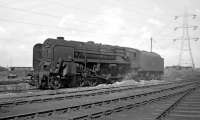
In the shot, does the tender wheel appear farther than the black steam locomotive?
No

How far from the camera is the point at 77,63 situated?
78.3ft

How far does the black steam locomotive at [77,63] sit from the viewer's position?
22094mm

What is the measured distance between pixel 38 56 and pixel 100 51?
5.92 m

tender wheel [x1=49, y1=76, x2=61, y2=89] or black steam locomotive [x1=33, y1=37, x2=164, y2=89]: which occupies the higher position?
black steam locomotive [x1=33, y1=37, x2=164, y2=89]

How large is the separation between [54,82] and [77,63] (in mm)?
2810

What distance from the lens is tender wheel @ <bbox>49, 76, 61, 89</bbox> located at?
71.6 feet

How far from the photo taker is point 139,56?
34906mm

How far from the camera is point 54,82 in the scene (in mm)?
22094

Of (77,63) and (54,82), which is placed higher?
(77,63)

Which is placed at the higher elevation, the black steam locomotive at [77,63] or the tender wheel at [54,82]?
the black steam locomotive at [77,63]

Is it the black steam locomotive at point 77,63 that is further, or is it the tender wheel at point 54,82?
the black steam locomotive at point 77,63

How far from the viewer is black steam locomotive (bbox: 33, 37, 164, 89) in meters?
22.1

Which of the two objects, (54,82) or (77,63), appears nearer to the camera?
(54,82)

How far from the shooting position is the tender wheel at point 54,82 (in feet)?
71.6
